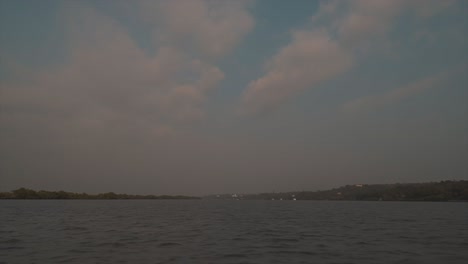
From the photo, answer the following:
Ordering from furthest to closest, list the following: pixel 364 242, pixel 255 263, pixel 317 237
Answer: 1. pixel 317 237
2. pixel 364 242
3. pixel 255 263

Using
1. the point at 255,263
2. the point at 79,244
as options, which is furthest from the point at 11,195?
the point at 255,263

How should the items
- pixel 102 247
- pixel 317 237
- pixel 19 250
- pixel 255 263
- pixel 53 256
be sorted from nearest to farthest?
pixel 255 263
pixel 53 256
pixel 19 250
pixel 102 247
pixel 317 237

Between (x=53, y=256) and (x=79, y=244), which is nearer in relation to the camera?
(x=53, y=256)

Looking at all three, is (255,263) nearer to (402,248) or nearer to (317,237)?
(402,248)

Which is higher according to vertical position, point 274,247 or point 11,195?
point 11,195

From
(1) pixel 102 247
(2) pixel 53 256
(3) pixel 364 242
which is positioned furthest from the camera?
(3) pixel 364 242

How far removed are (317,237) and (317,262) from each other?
11601mm

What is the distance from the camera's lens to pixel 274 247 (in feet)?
79.6

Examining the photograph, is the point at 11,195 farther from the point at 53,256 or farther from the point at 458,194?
the point at 458,194

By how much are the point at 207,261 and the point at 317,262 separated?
5.45 metres

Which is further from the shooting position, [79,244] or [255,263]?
[79,244]

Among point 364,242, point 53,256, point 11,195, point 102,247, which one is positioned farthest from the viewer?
point 11,195

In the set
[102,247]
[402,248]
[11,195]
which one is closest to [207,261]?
[102,247]

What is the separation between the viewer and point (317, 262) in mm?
19250
